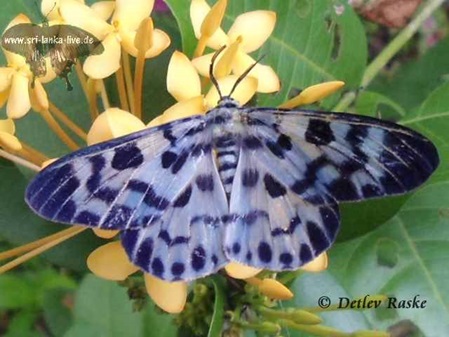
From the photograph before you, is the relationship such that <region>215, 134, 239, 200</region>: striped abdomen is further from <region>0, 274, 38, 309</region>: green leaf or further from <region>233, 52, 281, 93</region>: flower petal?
<region>0, 274, 38, 309</region>: green leaf

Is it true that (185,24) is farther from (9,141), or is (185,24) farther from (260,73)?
(9,141)

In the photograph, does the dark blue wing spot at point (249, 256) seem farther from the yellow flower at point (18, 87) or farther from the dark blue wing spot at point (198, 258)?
the yellow flower at point (18, 87)

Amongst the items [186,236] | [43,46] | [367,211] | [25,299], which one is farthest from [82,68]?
[25,299]

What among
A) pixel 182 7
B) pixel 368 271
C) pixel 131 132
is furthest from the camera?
pixel 368 271

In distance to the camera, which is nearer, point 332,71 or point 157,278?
point 157,278

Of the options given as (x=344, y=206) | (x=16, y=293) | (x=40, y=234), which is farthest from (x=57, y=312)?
(x=344, y=206)

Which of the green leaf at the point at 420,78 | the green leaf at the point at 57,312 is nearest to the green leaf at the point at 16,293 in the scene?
the green leaf at the point at 57,312

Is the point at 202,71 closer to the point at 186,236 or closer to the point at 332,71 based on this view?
the point at 186,236
